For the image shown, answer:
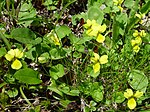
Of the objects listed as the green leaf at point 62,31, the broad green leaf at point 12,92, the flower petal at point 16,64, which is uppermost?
the green leaf at point 62,31

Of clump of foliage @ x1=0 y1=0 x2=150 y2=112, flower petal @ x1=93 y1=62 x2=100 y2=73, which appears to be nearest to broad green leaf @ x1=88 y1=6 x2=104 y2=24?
clump of foliage @ x1=0 y1=0 x2=150 y2=112

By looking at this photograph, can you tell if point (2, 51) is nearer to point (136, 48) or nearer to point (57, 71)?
point (57, 71)

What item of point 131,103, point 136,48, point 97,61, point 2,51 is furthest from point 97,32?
point 2,51

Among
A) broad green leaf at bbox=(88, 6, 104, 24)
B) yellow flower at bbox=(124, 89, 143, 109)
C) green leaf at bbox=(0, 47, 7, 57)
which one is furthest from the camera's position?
broad green leaf at bbox=(88, 6, 104, 24)

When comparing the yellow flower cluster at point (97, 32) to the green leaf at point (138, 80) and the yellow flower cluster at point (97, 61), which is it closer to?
the yellow flower cluster at point (97, 61)

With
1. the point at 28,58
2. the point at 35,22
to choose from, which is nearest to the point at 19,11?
the point at 35,22

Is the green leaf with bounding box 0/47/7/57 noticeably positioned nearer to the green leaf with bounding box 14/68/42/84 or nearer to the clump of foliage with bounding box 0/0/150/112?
the clump of foliage with bounding box 0/0/150/112

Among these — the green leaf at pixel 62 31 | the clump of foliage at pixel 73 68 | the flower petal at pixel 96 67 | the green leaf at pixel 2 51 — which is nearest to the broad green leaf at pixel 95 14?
the clump of foliage at pixel 73 68


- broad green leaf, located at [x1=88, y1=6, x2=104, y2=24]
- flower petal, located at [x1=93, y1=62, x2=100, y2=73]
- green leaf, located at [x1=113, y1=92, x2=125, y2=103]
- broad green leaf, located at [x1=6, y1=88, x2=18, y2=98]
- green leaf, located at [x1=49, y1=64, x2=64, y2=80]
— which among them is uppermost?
broad green leaf, located at [x1=88, y1=6, x2=104, y2=24]

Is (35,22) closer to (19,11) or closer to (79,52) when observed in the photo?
(19,11)
